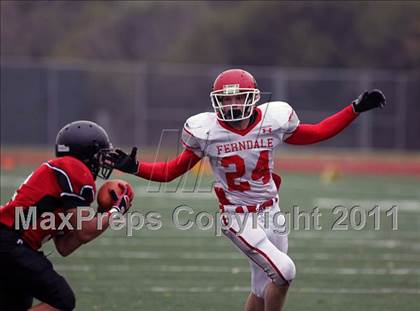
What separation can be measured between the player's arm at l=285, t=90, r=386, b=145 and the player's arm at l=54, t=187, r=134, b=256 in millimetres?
1207

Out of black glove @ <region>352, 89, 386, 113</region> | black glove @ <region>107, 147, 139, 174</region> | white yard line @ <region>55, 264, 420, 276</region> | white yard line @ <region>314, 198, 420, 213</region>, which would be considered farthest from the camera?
white yard line @ <region>314, 198, 420, 213</region>

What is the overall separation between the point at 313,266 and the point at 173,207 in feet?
15.1

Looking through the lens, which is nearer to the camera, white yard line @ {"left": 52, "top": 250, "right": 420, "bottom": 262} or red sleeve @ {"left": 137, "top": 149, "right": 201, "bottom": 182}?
red sleeve @ {"left": 137, "top": 149, "right": 201, "bottom": 182}

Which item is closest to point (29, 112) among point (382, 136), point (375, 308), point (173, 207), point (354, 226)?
point (382, 136)

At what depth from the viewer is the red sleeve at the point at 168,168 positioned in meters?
5.83

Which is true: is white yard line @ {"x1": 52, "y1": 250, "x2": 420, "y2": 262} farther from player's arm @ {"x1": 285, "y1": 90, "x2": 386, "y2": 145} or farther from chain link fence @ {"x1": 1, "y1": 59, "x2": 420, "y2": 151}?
chain link fence @ {"x1": 1, "y1": 59, "x2": 420, "y2": 151}

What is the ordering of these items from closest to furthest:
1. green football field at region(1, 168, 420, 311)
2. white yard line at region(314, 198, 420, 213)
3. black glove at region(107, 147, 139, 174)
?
black glove at region(107, 147, 139, 174) → green football field at region(1, 168, 420, 311) → white yard line at region(314, 198, 420, 213)

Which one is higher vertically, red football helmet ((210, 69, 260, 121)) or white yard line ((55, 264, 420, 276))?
red football helmet ((210, 69, 260, 121))

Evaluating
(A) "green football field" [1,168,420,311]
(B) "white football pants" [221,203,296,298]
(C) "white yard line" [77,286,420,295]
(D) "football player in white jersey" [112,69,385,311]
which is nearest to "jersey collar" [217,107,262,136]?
(D) "football player in white jersey" [112,69,385,311]

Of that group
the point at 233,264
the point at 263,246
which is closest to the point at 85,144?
the point at 263,246

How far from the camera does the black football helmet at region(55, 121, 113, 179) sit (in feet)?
16.7

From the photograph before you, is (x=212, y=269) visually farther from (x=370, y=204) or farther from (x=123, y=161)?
(x=370, y=204)

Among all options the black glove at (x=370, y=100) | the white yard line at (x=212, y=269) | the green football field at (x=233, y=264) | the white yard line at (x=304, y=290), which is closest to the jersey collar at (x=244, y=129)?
the black glove at (x=370, y=100)

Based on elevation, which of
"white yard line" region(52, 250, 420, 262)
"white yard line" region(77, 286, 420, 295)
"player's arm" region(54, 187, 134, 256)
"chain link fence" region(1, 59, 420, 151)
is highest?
"player's arm" region(54, 187, 134, 256)
